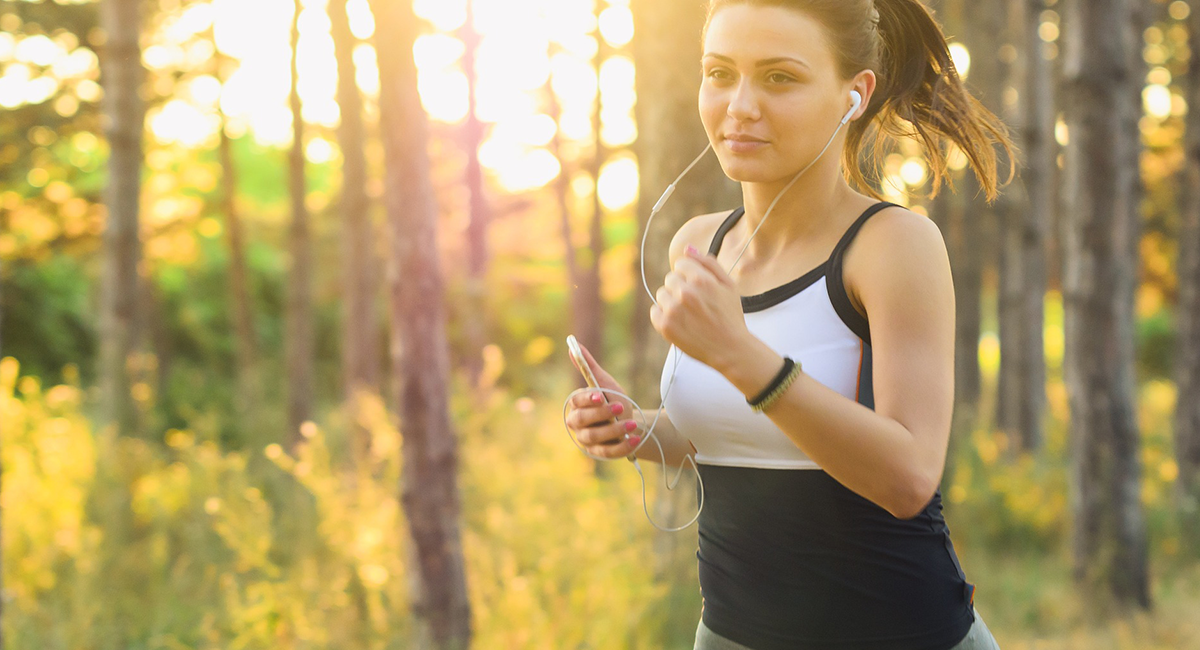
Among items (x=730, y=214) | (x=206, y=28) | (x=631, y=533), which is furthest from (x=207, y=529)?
(x=206, y=28)

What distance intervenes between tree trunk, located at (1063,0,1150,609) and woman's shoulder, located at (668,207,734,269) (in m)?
4.41

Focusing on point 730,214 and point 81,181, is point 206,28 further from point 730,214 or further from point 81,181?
point 730,214

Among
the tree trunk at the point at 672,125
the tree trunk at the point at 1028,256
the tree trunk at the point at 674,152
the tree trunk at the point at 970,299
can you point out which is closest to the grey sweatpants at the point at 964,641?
the tree trunk at the point at 674,152

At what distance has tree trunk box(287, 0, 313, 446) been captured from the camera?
10.4 m

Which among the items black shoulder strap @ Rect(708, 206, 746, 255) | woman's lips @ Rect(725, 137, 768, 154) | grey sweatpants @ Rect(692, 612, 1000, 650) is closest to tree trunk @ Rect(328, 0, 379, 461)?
black shoulder strap @ Rect(708, 206, 746, 255)

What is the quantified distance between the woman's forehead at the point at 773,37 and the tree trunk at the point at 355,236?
8307 millimetres

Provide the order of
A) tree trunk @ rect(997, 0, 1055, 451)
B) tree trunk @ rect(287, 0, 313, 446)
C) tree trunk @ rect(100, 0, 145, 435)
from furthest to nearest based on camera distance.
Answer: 1. tree trunk @ rect(287, 0, 313, 446)
2. tree trunk @ rect(997, 0, 1055, 451)
3. tree trunk @ rect(100, 0, 145, 435)

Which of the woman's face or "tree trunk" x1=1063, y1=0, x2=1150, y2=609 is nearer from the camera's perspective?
the woman's face

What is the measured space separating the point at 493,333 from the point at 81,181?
969 cm

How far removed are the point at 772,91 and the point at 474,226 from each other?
41.5 ft

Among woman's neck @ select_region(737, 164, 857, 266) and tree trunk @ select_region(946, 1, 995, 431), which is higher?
woman's neck @ select_region(737, 164, 857, 266)

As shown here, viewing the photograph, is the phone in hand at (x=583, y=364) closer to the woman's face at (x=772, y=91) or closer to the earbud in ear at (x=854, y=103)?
the woman's face at (x=772, y=91)

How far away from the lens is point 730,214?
6.99 feet

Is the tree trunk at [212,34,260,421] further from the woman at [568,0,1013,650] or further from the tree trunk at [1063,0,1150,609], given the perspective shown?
the woman at [568,0,1013,650]
